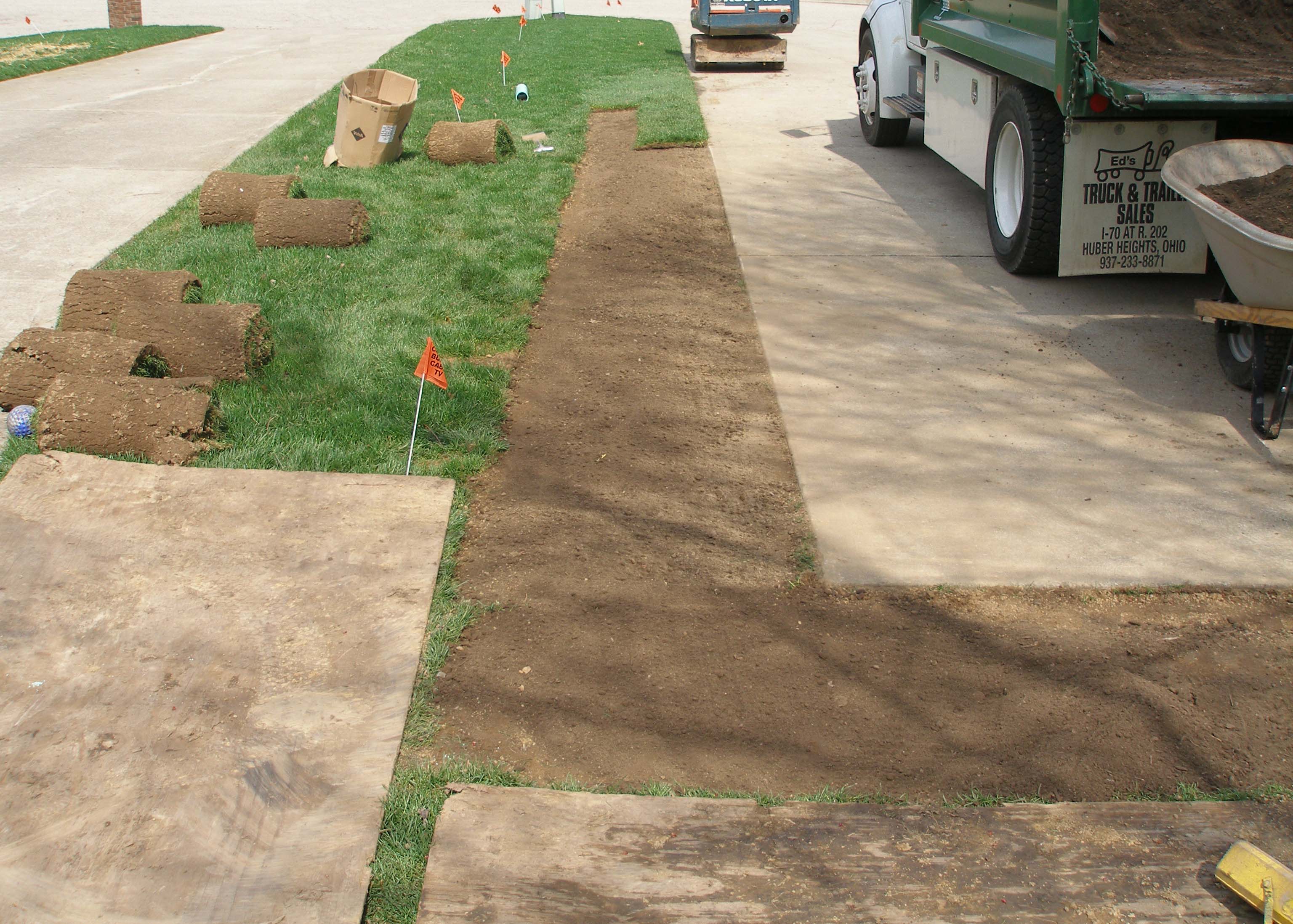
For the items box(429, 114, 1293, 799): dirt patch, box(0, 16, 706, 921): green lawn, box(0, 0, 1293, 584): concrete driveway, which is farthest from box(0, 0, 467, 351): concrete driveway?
box(429, 114, 1293, 799): dirt patch

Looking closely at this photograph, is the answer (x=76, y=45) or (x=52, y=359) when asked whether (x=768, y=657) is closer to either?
(x=52, y=359)

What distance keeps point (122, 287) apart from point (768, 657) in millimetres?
3918

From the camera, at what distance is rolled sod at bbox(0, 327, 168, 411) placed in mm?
4961

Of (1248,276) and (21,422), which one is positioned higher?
(1248,276)

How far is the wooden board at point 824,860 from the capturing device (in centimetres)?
275

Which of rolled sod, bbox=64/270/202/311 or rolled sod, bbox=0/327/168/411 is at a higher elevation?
rolled sod, bbox=64/270/202/311

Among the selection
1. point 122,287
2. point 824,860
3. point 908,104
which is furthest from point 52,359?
point 908,104

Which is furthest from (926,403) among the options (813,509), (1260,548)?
(1260,548)

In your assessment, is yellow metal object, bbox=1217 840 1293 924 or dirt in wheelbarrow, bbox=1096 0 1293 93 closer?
yellow metal object, bbox=1217 840 1293 924

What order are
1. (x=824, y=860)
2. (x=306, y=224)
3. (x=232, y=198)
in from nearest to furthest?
(x=824, y=860) < (x=306, y=224) < (x=232, y=198)

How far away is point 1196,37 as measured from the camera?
23.1ft

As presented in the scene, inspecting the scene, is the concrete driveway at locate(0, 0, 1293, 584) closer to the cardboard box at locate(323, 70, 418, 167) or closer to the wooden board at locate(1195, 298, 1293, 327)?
the wooden board at locate(1195, 298, 1293, 327)

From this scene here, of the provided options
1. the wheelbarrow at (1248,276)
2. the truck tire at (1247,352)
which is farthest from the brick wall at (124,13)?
the truck tire at (1247,352)

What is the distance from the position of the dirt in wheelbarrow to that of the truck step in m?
2.97
